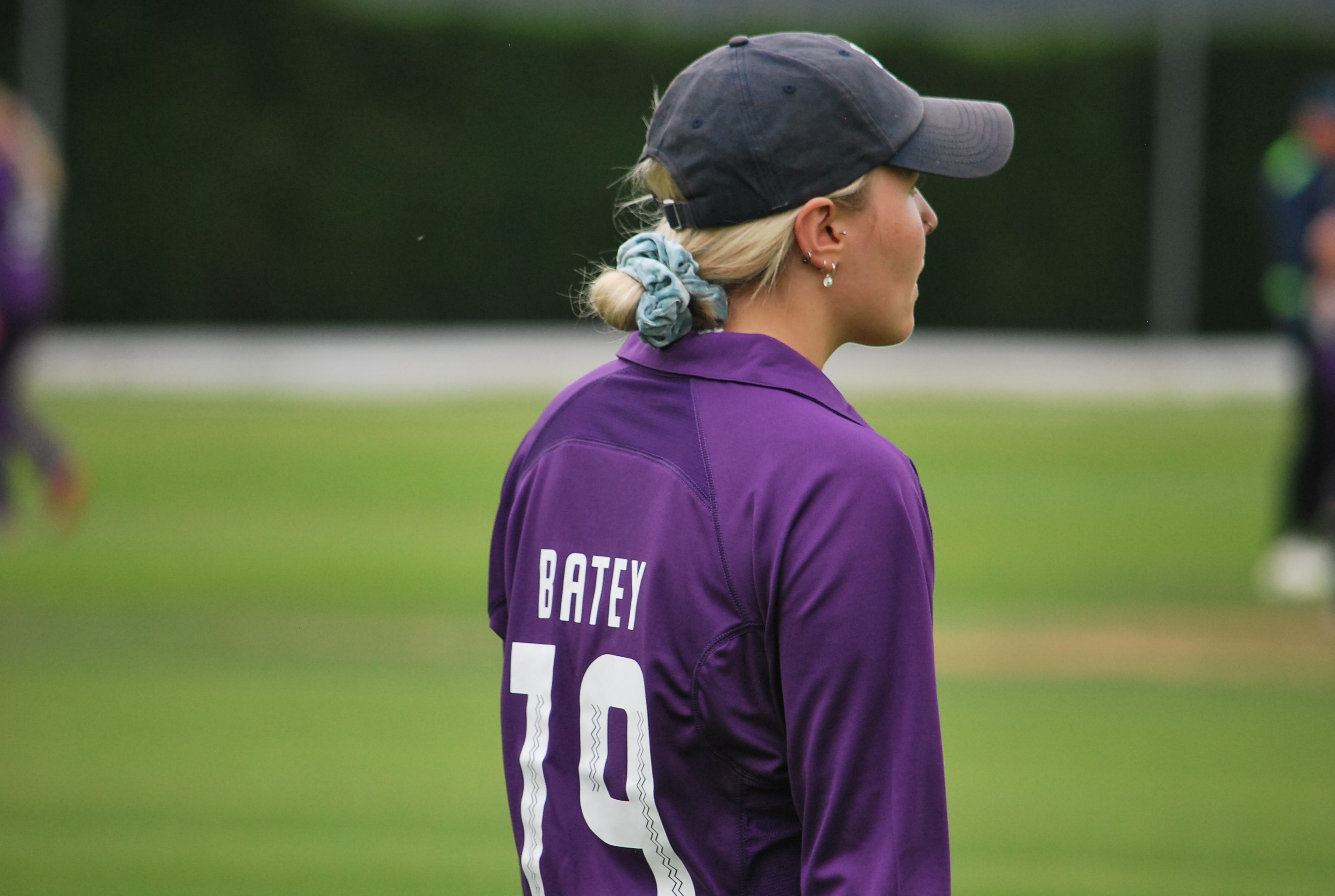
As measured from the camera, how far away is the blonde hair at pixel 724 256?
2000 mm

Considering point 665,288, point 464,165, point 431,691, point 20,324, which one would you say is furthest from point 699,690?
point 464,165

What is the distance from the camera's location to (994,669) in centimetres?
809

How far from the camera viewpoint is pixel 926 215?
2.14 metres

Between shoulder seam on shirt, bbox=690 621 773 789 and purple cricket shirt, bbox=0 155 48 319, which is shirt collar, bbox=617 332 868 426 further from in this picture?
purple cricket shirt, bbox=0 155 48 319

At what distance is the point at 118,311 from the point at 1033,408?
39.7 ft

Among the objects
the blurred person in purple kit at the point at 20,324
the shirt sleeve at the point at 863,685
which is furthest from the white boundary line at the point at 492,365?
the shirt sleeve at the point at 863,685

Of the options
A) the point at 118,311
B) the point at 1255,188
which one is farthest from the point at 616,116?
the point at 1255,188

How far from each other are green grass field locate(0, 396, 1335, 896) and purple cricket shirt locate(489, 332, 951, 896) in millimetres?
3221

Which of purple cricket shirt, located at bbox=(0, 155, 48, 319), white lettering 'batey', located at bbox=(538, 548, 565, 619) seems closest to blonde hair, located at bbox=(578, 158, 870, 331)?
white lettering 'batey', located at bbox=(538, 548, 565, 619)

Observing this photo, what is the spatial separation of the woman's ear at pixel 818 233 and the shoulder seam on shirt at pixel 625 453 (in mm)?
295

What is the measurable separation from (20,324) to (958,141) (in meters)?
10.7

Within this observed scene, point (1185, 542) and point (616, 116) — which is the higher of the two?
point (616, 116)

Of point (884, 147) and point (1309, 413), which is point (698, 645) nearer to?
point (884, 147)

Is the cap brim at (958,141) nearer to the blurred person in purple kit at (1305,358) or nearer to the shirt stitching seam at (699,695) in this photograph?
the shirt stitching seam at (699,695)
